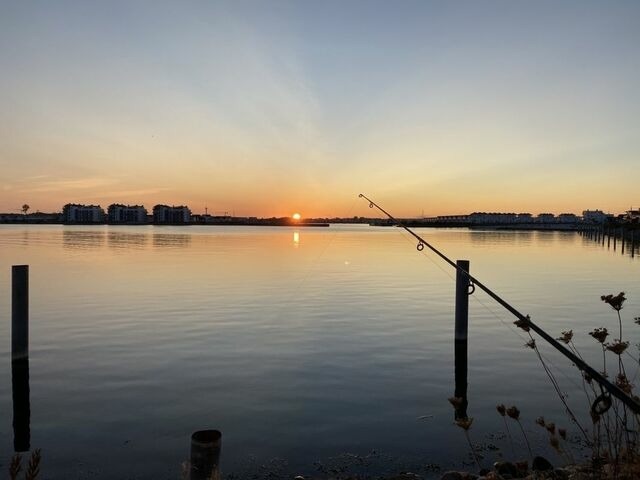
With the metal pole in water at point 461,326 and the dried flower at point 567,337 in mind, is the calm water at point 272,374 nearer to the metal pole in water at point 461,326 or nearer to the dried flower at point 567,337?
the metal pole in water at point 461,326

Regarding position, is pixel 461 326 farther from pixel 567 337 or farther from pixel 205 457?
pixel 205 457

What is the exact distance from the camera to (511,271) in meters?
46.5

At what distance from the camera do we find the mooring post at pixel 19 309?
13.5m

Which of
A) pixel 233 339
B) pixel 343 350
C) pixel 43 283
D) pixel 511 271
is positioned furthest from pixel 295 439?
pixel 511 271

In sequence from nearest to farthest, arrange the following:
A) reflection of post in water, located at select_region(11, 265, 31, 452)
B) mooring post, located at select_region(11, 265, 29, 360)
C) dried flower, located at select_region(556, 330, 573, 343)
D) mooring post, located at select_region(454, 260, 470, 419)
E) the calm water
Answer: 1. dried flower, located at select_region(556, 330, 573, 343)
2. the calm water
3. reflection of post in water, located at select_region(11, 265, 31, 452)
4. mooring post, located at select_region(11, 265, 29, 360)
5. mooring post, located at select_region(454, 260, 470, 419)

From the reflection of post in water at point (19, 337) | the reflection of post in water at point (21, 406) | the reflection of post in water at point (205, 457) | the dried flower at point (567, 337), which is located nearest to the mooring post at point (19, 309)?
the reflection of post in water at point (19, 337)

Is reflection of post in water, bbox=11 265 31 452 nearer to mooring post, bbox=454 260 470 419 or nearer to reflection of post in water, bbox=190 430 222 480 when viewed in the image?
reflection of post in water, bbox=190 430 222 480

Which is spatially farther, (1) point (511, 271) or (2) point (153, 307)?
(1) point (511, 271)

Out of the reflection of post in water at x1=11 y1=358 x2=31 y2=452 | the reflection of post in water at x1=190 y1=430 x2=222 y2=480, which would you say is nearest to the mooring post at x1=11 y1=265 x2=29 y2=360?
the reflection of post in water at x1=11 y1=358 x2=31 y2=452

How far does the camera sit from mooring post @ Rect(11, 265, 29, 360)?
44.3 feet

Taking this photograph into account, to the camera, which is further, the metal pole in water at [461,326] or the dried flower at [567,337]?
the metal pole in water at [461,326]

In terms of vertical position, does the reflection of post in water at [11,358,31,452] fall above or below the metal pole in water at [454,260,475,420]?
below

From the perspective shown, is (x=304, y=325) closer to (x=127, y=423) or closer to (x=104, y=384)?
(x=104, y=384)

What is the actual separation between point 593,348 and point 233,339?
500 inches
